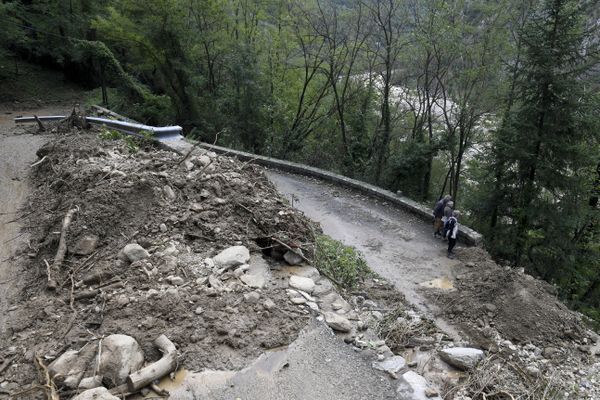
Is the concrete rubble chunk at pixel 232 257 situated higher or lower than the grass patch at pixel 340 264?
higher

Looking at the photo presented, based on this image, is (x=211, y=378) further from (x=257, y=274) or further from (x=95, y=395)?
(x=257, y=274)

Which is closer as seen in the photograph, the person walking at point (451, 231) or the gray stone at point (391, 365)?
the gray stone at point (391, 365)

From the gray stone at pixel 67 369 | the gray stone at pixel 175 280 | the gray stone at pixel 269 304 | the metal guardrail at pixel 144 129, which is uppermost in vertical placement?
the metal guardrail at pixel 144 129

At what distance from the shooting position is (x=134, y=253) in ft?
18.7

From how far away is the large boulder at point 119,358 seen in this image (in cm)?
412

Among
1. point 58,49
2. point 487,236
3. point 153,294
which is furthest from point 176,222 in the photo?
point 58,49

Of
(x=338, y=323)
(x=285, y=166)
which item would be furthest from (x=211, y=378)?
(x=285, y=166)

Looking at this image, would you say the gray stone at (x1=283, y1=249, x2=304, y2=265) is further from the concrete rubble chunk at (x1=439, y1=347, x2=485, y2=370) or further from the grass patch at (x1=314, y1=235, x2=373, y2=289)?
the concrete rubble chunk at (x1=439, y1=347, x2=485, y2=370)

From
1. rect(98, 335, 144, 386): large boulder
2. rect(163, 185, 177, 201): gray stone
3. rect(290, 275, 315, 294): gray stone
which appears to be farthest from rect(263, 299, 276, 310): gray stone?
rect(163, 185, 177, 201): gray stone

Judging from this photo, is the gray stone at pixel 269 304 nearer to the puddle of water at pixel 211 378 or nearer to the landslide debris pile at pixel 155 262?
the landslide debris pile at pixel 155 262

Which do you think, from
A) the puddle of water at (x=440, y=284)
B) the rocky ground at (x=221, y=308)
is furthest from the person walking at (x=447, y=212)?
the rocky ground at (x=221, y=308)

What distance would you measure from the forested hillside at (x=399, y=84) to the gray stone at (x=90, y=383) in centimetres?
1122

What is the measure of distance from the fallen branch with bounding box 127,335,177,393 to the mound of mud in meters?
5.41

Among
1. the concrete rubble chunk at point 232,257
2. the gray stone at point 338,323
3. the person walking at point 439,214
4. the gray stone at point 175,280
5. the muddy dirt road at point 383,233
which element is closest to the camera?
the gray stone at point 338,323
